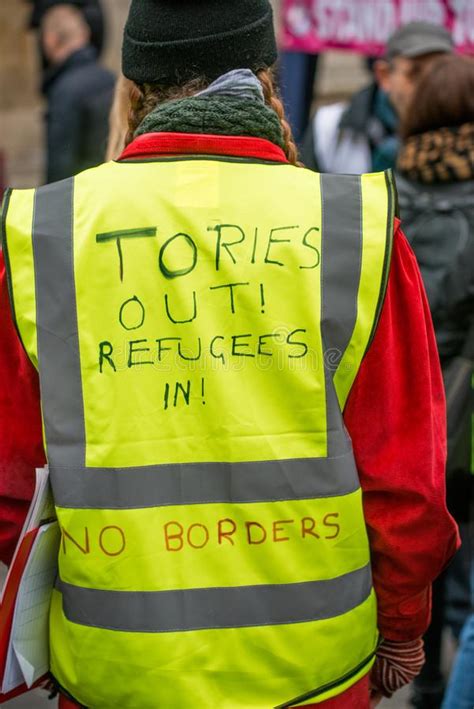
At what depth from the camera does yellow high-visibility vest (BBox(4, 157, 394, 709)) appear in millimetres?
1885

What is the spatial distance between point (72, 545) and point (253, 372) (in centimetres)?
41

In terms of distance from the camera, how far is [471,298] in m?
3.38

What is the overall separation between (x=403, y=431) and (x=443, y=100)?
71.3 inches

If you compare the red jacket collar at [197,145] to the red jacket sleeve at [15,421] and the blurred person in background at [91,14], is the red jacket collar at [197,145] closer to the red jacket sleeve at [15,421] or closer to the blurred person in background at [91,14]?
the red jacket sleeve at [15,421]

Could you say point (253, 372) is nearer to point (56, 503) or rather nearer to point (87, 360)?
point (87, 360)

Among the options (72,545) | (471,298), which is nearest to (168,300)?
(72,545)

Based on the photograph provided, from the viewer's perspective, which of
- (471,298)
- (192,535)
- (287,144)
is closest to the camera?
(192,535)

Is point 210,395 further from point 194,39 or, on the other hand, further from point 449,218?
point 449,218

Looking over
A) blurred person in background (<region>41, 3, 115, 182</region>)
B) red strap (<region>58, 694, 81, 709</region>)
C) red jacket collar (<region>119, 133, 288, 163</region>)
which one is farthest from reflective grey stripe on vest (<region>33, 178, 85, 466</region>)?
blurred person in background (<region>41, 3, 115, 182</region>)

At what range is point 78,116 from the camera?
579 centimetres

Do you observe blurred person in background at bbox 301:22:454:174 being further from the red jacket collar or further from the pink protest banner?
the red jacket collar

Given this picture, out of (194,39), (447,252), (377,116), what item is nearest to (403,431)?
(194,39)

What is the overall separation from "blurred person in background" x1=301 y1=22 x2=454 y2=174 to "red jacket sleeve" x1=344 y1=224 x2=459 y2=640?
2.91m

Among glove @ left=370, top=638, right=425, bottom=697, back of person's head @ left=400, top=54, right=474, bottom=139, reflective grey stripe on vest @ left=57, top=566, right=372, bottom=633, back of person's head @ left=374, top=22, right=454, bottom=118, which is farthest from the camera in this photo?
back of person's head @ left=374, top=22, right=454, bottom=118
